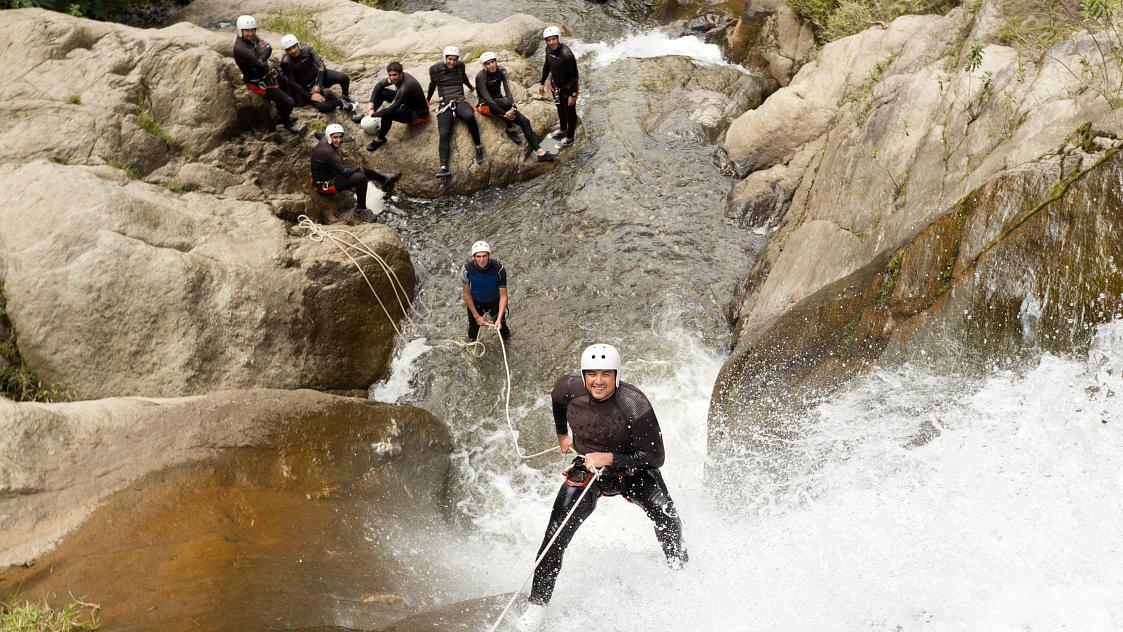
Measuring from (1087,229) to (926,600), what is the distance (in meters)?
3.16

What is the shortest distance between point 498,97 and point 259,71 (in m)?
3.63

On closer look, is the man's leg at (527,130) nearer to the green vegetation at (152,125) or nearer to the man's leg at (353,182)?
the man's leg at (353,182)

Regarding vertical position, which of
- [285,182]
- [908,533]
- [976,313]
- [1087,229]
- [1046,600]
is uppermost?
[1087,229]

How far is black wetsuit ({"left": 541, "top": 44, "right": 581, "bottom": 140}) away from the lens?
1295 centimetres

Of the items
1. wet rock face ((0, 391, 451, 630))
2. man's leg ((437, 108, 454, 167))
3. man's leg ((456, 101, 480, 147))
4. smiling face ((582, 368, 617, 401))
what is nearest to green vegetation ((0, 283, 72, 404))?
wet rock face ((0, 391, 451, 630))

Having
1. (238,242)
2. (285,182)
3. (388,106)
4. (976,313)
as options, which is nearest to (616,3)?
(388,106)

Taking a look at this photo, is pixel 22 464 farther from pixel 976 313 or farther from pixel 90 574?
pixel 976 313

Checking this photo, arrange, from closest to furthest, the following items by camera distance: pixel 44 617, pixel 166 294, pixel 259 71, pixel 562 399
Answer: pixel 44 617 → pixel 562 399 → pixel 166 294 → pixel 259 71

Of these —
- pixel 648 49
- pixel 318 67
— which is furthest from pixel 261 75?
pixel 648 49

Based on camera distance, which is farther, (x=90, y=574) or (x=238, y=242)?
(x=238, y=242)

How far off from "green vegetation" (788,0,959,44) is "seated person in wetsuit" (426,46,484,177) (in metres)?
6.63

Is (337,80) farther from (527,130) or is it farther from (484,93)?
(527,130)

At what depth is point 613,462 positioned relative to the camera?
5.84 meters

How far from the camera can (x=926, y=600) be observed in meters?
5.35
